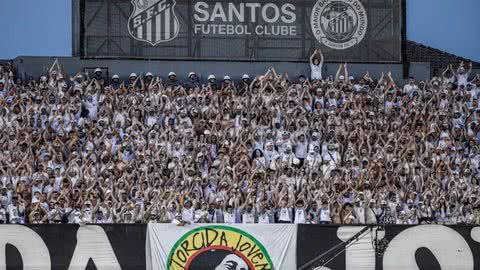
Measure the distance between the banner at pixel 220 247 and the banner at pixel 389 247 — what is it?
0.40 m

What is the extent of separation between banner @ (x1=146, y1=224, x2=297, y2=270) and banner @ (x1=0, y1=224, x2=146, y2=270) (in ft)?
1.24

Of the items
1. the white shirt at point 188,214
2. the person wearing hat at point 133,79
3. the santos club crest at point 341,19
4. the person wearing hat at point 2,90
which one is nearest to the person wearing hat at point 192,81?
the person wearing hat at point 133,79

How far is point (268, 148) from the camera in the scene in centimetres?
3512

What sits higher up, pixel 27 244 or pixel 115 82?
pixel 115 82

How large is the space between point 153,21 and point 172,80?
326 centimetres

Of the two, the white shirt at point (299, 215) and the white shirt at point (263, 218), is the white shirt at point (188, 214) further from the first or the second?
the white shirt at point (299, 215)

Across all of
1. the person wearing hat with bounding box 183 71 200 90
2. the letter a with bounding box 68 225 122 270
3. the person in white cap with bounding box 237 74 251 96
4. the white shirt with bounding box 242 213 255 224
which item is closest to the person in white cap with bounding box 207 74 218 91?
the person wearing hat with bounding box 183 71 200 90

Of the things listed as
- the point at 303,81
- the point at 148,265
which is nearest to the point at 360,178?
the point at 303,81

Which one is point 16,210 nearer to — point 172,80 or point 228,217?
point 228,217

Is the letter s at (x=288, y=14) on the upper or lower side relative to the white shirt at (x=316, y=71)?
upper

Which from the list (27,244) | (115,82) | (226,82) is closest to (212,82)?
(226,82)

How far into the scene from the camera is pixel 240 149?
3469cm

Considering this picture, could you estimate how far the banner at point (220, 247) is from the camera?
27516 millimetres

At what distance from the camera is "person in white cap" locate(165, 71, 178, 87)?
127 feet
